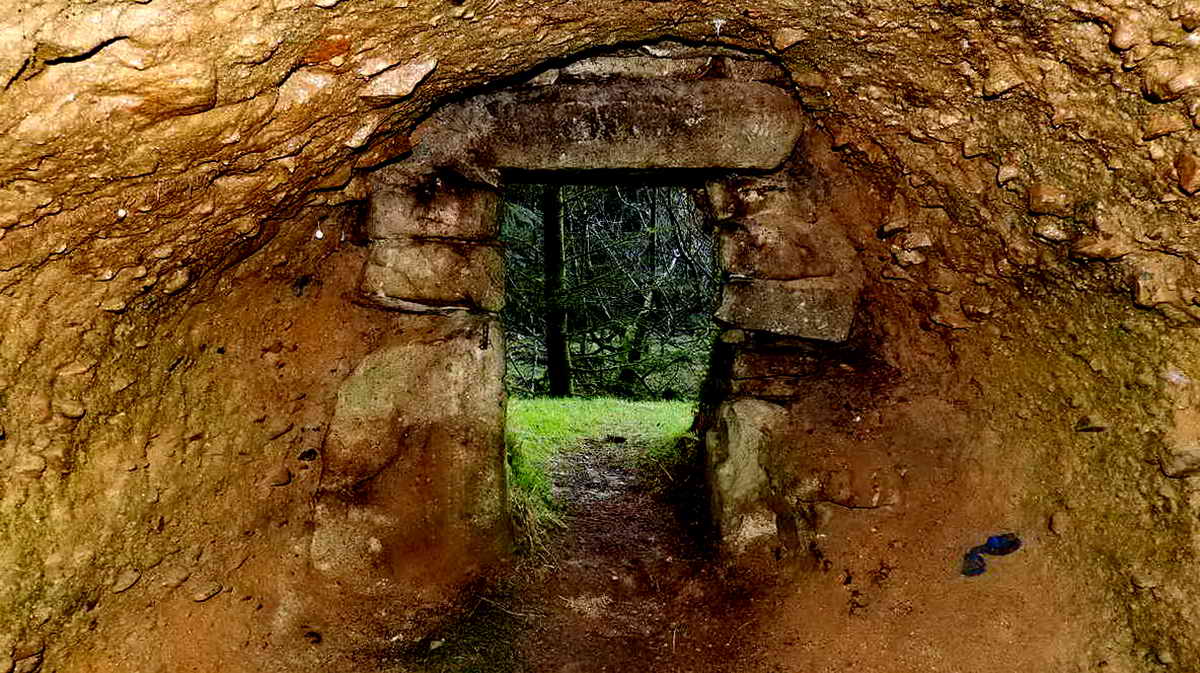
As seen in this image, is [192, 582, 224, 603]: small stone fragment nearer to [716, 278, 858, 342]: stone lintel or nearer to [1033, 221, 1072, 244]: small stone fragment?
[716, 278, 858, 342]: stone lintel

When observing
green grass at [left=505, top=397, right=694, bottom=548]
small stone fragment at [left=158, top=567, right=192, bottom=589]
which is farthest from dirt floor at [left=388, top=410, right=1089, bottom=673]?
small stone fragment at [left=158, top=567, right=192, bottom=589]

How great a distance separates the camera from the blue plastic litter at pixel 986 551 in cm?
244

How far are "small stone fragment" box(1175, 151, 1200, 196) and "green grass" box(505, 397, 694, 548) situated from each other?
8.22ft

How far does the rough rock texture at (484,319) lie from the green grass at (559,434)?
2.11 feet

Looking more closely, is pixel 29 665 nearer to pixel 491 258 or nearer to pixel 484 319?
pixel 484 319

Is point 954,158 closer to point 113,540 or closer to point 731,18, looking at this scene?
point 731,18

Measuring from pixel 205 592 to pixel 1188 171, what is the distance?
3.03m

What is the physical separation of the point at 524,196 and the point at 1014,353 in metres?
5.38

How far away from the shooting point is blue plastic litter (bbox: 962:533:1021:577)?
2438mm

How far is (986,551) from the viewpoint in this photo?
2477mm

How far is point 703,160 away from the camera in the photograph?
2711 mm

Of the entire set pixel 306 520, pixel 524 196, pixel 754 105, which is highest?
pixel 754 105

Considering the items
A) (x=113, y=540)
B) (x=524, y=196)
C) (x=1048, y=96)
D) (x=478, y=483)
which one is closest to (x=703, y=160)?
(x=1048, y=96)

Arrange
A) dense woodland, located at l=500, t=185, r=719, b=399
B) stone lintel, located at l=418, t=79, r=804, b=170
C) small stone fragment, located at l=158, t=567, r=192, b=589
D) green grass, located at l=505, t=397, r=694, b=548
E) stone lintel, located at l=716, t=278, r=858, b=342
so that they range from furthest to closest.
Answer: dense woodland, located at l=500, t=185, r=719, b=399 → green grass, located at l=505, t=397, r=694, b=548 → stone lintel, located at l=716, t=278, r=858, b=342 → stone lintel, located at l=418, t=79, r=804, b=170 → small stone fragment, located at l=158, t=567, r=192, b=589
